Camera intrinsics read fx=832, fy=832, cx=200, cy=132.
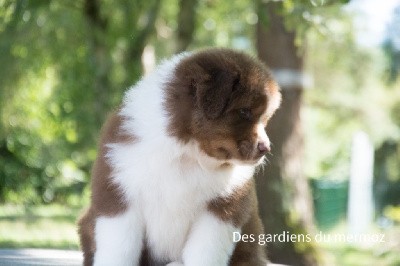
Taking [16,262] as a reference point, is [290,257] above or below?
below

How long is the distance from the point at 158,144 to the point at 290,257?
5487 millimetres

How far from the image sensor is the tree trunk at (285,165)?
30.7ft

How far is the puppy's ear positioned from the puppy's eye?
0.09 metres

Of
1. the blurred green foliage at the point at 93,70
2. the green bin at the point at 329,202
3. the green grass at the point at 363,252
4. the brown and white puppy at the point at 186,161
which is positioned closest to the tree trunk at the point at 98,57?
the blurred green foliage at the point at 93,70

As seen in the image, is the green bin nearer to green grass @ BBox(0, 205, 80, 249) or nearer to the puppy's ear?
green grass @ BBox(0, 205, 80, 249)

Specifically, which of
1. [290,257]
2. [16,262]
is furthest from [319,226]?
[16,262]

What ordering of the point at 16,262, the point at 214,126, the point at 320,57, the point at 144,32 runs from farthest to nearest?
the point at 320,57 < the point at 144,32 < the point at 16,262 < the point at 214,126

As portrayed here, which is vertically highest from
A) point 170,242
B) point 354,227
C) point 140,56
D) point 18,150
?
point 170,242

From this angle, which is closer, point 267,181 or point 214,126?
point 214,126

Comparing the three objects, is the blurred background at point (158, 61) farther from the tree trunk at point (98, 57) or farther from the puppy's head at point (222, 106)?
the puppy's head at point (222, 106)

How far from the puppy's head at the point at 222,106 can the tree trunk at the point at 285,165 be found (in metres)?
5.17

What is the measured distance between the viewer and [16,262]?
5383 millimetres

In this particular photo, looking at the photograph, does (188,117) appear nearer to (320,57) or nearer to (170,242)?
(170,242)

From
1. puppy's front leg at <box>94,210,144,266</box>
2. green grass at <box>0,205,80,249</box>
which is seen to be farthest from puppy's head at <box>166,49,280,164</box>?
green grass at <box>0,205,80,249</box>
